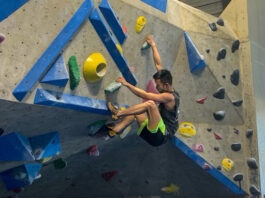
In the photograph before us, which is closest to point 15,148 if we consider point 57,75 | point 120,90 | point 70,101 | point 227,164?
point 70,101

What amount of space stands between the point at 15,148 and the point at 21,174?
1.26 feet

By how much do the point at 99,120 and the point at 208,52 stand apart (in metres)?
1.87

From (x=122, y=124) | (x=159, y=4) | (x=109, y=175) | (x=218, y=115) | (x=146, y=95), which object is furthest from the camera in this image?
(x=109, y=175)

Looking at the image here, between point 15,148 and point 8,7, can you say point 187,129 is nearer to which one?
point 15,148

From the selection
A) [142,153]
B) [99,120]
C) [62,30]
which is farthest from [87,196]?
[62,30]

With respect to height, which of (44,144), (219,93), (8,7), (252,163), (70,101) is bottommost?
(252,163)

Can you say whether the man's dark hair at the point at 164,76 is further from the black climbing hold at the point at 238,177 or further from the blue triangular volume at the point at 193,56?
the black climbing hold at the point at 238,177

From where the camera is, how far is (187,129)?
441 centimetres

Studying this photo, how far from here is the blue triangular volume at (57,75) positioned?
2.72 meters

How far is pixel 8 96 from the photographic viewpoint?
7.98 ft

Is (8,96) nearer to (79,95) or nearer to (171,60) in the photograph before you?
(79,95)

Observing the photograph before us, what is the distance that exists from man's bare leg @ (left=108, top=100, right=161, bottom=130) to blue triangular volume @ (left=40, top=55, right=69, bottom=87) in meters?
0.63

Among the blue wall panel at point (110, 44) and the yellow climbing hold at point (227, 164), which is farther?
the yellow climbing hold at point (227, 164)

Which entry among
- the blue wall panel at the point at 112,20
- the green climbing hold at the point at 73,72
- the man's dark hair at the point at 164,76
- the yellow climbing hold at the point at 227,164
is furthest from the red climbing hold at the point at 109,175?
the green climbing hold at the point at 73,72
